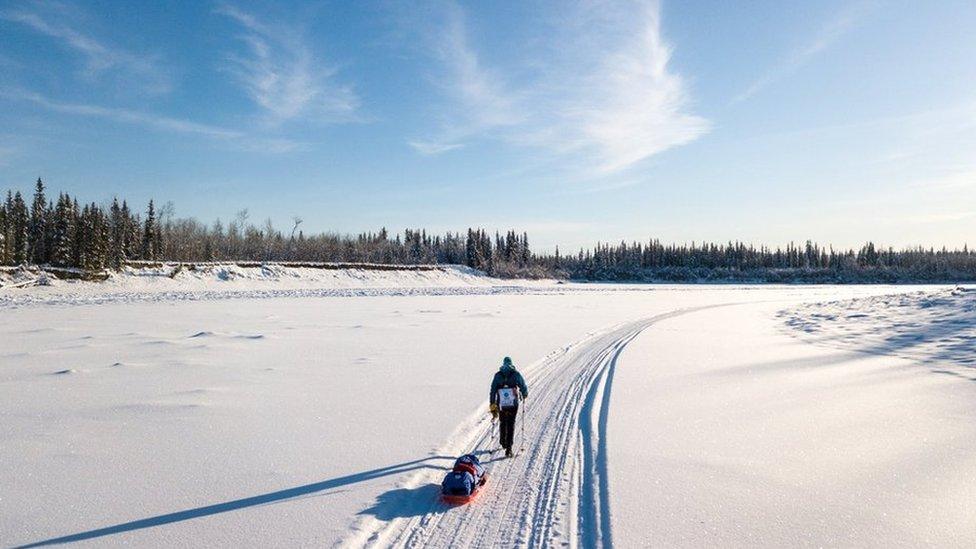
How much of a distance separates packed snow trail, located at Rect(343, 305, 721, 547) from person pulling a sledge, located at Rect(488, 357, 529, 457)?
11.4 inches

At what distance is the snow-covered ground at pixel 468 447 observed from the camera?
534 cm

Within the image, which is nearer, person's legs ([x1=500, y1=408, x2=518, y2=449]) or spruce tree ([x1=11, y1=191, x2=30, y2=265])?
person's legs ([x1=500, y1=408, x2=518, y2=449])

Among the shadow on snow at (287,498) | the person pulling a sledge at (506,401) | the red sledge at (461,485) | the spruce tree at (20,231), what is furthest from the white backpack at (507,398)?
the spruce tree at (20,231)

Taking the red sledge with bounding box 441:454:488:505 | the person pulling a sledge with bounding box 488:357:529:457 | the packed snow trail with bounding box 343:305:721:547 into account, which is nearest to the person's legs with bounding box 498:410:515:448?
the person pulling a sledge with bounding box 488:357:529:457

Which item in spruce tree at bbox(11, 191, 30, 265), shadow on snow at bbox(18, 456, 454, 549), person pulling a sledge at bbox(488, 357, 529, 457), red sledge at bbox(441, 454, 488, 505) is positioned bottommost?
shadow on snow at bbox(18, 456, 454, 549)

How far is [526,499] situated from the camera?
5.98 meters

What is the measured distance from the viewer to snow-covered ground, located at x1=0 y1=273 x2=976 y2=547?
5.34 meters

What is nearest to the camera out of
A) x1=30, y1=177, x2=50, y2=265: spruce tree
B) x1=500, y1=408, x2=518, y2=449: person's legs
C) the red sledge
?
the red sledge

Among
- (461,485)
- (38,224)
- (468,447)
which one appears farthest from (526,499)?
(38,224)

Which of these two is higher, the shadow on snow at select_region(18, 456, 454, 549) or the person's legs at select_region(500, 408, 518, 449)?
the person's legs at select_region(500, 408, 518, 449)

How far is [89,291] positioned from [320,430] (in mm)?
48006

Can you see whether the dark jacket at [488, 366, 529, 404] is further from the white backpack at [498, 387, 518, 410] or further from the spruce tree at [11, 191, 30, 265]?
the spruce tree at [11, 191, 30, 265]

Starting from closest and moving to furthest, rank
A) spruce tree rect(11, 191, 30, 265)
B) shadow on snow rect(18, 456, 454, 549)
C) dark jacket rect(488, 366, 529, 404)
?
shadow on snow rect(18, 456, 454, 549) < dark jacket rect(488, 366, 529, 404) < spruce tree rect(11, 191, 30, 265)

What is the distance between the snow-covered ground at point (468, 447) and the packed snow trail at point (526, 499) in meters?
0.03
